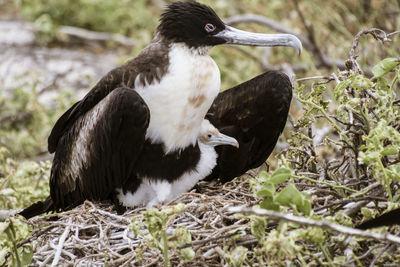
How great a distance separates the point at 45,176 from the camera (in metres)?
4.15

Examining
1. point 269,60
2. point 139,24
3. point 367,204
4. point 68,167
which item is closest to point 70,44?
point 139,24

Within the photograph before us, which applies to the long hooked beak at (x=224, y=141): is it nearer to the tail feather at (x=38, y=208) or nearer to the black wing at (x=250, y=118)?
the black wing at (x=250, y=118)

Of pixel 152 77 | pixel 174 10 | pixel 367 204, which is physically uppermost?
pixel 174 10

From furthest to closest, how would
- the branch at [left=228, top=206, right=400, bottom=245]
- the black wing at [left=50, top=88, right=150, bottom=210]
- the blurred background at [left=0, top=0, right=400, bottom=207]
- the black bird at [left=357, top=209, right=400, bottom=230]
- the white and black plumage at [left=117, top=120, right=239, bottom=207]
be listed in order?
the blurred background at [left=0, top=0, right=400, bottom=207], the white and black plumage at [left=117, top=120, right=239, bottom=207], the black wing at [left=50, top=88, right=150, bottom=210], the black bird at [left=357, top=209, right=400, bottom=230], the branch at [left=228, top=206, right=400, bottom=245]

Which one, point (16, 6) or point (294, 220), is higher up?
point (16, 6)

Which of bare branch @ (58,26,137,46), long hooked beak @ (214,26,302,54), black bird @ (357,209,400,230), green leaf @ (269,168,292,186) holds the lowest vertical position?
black bird @ (357,209,400,230)

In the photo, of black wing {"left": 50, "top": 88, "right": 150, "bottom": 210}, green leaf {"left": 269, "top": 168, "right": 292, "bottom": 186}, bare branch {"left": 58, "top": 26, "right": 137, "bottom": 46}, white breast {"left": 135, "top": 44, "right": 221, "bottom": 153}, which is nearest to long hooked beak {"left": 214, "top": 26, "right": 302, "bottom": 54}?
white breast {"left": 135, "top": 44, "right": 221, "bottom": 153}

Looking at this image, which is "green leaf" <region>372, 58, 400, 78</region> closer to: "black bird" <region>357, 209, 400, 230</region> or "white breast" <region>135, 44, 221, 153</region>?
"black bird" <region>357, 209, 400, 230</region>

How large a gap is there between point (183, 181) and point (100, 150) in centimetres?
43

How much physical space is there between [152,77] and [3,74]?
137 inches

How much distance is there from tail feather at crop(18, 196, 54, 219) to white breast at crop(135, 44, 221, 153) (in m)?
0.74

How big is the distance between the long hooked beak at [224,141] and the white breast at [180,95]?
153 mm

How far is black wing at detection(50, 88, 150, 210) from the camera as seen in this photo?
3.08 m

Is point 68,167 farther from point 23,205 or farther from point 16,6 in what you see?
point 16,6
